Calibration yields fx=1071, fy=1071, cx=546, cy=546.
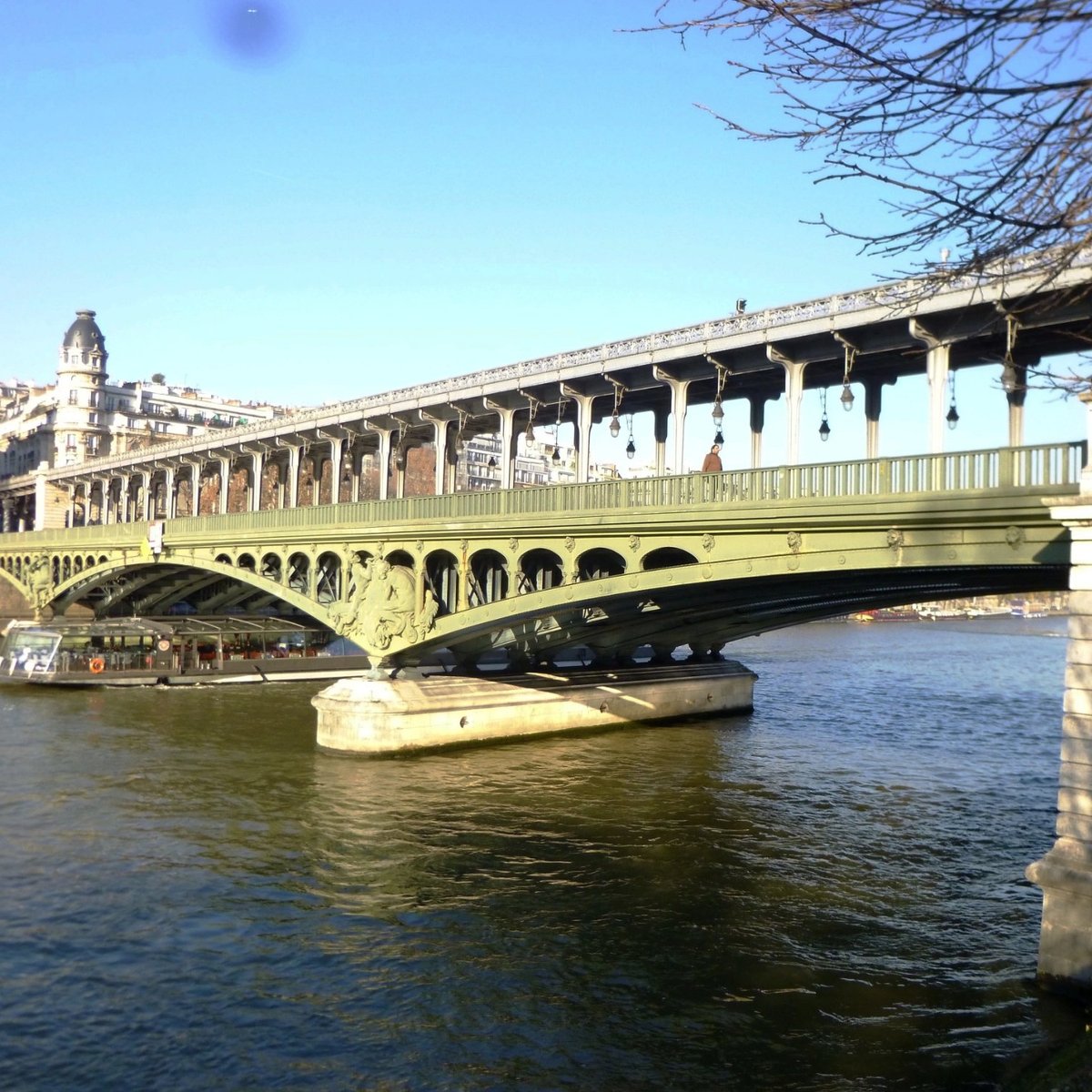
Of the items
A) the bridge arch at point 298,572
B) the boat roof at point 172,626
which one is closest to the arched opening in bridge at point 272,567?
the bridge arch at point 298,572

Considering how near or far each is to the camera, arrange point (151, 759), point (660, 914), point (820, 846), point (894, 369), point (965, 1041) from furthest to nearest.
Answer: point (151, 759) < point (894, 369) < point (820, 846) < point (660, 914) < point (965, 1041)

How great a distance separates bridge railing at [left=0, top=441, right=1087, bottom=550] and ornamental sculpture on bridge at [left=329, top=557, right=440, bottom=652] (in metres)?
1.72

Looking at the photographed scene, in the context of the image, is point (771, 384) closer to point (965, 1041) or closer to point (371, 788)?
point (371, 788)

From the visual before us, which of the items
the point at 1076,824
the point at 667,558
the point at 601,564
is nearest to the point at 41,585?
the point at 601,564

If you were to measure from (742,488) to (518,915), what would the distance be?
10017mm

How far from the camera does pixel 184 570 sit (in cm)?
5884

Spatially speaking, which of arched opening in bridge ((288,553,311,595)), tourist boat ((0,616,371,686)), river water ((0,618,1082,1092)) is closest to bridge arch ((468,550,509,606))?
river water ((0,618,1082,1092))

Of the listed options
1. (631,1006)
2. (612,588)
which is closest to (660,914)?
(631,1006)

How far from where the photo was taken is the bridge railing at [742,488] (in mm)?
17797

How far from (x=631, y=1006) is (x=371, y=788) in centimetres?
1444

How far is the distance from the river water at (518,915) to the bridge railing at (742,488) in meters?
7.42

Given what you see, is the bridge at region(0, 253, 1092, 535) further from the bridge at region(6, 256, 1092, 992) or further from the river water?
the river water

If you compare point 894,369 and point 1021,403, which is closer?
point 1021,403

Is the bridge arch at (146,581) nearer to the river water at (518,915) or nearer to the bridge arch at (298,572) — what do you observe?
the bridge arch at (298,572)
